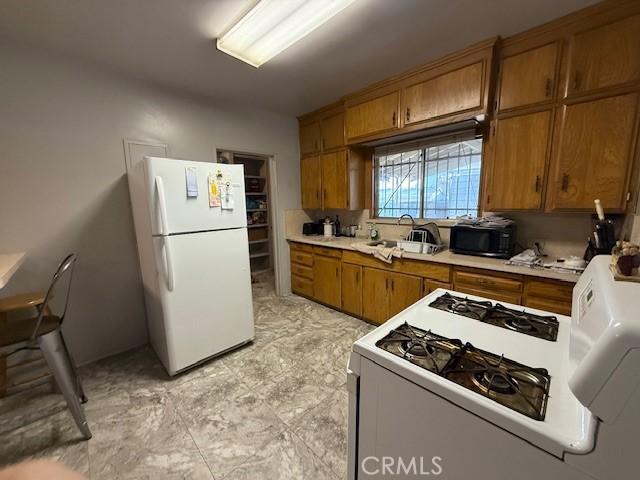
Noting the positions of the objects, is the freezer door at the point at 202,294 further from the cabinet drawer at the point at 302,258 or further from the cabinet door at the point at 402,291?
the cabinet door at the point at 402,291

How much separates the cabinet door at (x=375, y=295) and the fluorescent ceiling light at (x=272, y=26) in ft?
6.80

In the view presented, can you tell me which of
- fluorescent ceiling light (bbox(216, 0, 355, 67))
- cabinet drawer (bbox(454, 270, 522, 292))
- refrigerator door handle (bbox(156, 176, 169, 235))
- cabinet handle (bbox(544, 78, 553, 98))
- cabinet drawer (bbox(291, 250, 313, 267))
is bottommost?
cabinet drawer (bbox(291, 250, 313, 267))

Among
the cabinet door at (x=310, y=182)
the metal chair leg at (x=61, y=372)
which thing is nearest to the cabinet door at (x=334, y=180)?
the cabinet door at (x=310, y=182)

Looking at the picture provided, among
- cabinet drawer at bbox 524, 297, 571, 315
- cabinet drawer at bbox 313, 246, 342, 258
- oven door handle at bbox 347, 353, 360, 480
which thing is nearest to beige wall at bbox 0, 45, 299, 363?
cabinet drawer at bbox 313, 246, 342, 258

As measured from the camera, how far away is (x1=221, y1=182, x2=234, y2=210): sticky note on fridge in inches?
83.6

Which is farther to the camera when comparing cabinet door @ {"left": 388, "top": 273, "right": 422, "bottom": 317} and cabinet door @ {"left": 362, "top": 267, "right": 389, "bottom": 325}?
cabinet door @ {"left": 362, "top": 267, "right": 389, "bottom": 325}

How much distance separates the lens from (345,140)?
9.82 feet

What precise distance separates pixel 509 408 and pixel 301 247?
3036 mm

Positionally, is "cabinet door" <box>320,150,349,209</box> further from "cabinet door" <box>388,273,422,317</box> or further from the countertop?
"cabinet door" <box>388,273,422,317</box>

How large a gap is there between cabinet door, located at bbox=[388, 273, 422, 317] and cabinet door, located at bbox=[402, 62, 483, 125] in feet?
4.75

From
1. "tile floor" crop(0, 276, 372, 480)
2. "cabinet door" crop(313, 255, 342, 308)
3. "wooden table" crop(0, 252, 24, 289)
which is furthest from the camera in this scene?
"cabinet door" crop(313, 255, 342, 308)

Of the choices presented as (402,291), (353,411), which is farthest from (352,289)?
(353,411)

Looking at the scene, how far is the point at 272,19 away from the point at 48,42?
1637 mm

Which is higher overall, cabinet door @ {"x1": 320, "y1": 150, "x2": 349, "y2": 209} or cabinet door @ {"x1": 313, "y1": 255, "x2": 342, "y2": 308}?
cabinet door @ {"x1": 320, "y1": 150, "x2": 349, "y2": 209}
